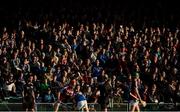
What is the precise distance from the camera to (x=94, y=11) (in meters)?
37.2

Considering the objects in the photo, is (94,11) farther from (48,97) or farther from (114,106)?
(114,106)

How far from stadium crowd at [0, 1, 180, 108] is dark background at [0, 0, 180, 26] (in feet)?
4.66

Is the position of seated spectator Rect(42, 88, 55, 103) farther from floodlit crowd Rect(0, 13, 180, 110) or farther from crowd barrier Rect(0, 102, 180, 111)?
crowd barrier Rect(0, 102, 180, 111)

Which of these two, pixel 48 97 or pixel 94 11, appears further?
pixel 94 11

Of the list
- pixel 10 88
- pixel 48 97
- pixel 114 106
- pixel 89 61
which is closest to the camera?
pixel 114 106

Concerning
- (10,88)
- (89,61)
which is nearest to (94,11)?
(89,61)

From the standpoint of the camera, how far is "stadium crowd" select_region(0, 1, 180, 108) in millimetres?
29500

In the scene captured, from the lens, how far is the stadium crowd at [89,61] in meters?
29.5

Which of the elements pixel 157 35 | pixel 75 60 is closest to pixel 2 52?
pixel 75 60

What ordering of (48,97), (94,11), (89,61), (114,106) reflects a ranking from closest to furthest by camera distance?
(114,106) → (48,97) → (89,61) → (94,11)

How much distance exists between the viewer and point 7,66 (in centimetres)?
3023

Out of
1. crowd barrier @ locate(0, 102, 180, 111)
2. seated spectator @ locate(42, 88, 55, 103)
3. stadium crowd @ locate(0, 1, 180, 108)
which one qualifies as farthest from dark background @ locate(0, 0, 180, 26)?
crowd barrier @ locate(0, 102, 180, 111)

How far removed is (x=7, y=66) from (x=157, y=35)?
7.81 meters

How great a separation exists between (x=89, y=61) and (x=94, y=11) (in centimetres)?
668
